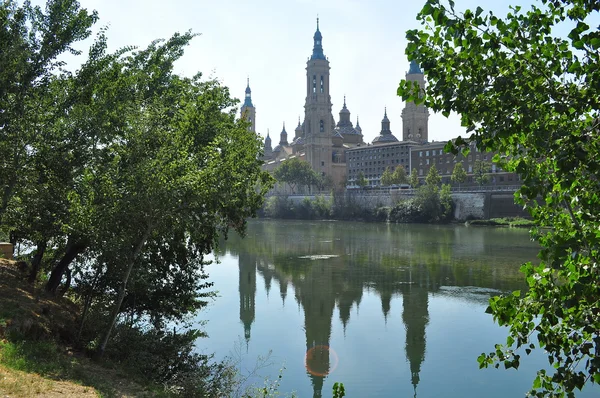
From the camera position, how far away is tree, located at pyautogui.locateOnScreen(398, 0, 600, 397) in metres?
4.63

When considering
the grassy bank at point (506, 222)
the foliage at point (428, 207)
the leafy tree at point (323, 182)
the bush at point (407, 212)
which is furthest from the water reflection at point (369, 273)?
the leafy tree at point (323, 182)

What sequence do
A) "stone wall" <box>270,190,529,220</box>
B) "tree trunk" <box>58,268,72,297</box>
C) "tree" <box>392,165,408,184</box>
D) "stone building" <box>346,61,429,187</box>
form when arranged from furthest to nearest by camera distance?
1. "stone building" <box>346,61,429,187</box>
2. "tree" <box>392,165,408,184</box>
3. "stone wall" <box>270,190,529,220</box>
4. "tree trunk" <box>58,268,72,297</box>

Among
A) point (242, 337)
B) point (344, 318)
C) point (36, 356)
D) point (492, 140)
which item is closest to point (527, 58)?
point (492, 140)

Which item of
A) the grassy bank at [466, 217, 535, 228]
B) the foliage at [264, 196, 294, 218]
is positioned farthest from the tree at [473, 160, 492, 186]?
the foliage at [264, 196, 294, 218]

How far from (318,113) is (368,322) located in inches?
4664

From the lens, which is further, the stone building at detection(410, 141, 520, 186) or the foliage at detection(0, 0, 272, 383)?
the stone building at detection(410, 141, 520, 186)

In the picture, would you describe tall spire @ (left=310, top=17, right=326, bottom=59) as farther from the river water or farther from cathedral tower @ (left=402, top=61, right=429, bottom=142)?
the river water

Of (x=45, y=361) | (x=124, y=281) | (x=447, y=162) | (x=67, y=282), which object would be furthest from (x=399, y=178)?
(x=45, y=361)

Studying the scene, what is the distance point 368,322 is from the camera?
21.5 meters

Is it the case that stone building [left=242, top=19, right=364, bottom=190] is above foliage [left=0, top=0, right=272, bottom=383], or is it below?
above

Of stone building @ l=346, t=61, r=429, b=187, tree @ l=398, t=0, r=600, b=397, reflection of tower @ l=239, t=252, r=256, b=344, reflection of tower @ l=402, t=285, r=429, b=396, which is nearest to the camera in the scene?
tree @ l=398, t=0, r=600, b=397

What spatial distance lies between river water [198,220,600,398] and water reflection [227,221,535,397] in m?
0.07

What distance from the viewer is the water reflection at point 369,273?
20094mm

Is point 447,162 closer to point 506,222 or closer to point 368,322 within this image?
point 506,222
